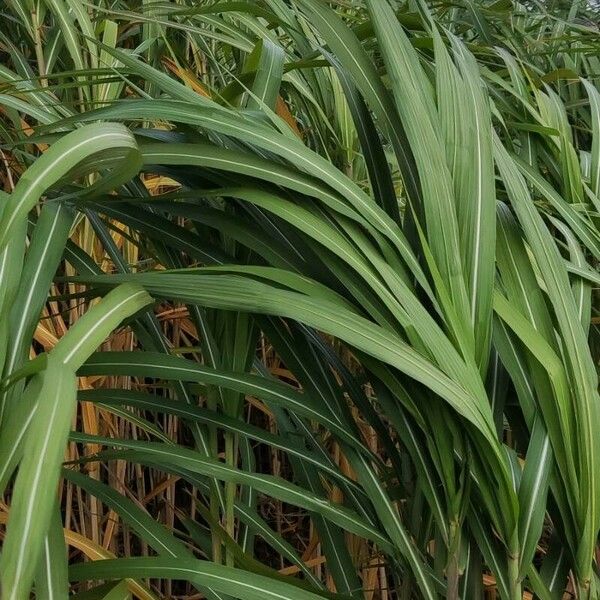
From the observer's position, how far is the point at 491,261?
0.50m

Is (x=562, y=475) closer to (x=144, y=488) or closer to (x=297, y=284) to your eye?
(x=297, y=284)

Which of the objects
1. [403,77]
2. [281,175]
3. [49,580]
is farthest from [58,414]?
[403,77]

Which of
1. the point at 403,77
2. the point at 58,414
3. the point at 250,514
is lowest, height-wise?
the point at 250,514

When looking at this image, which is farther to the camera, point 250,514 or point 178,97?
Answer: point 250,514

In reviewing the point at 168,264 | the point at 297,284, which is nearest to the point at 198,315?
the point at 168,264

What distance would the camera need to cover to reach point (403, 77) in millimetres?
517

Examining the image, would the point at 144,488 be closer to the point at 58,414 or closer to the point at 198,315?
the point at 198,315

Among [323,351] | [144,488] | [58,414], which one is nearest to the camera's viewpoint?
[58,414]

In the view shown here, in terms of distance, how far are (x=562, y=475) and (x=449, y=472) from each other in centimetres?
7

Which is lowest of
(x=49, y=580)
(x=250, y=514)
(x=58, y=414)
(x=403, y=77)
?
(x=250, y=514)

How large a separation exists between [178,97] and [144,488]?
2.36 ft

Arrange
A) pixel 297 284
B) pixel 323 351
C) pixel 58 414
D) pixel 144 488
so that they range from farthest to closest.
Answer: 1. pixel 144 488
2. pixel 323 351
3. pixel 297 284
4. pixel 58 414

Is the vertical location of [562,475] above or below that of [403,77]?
below

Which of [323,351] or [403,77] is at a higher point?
[403,77]
